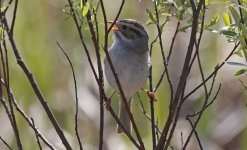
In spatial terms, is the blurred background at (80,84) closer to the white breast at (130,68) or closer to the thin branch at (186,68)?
the white breast at (130,68)

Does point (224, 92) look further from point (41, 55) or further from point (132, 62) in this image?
point (132, 62)

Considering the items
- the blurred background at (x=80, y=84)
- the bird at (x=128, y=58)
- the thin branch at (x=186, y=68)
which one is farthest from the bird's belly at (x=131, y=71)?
the blurred background at (x=80, y=84)

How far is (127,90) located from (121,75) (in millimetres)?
92

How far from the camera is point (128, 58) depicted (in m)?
3.67

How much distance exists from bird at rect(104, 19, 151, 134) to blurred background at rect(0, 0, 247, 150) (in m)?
A: 1.08

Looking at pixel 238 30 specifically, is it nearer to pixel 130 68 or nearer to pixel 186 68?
pixel 186 68

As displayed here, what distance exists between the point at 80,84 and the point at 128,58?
6.32ft

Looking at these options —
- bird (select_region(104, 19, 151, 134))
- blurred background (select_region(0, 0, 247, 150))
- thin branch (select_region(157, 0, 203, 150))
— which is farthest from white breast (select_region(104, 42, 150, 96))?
blurred background (select_region(0, 0, 247, 150))

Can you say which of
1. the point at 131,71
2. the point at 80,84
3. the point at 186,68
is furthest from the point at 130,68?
the point at 80,84

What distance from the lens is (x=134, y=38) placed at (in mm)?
3779

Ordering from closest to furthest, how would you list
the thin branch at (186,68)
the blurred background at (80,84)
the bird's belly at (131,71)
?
1. the thin branch at (186,68)
2. the bird's belly at (131,71)
3. the blurred background at (80,84)

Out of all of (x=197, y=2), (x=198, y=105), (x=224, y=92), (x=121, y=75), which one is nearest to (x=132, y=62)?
(x=121, y=75)

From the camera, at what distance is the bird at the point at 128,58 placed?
360 centimetres

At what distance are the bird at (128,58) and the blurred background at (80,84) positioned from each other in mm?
1080
